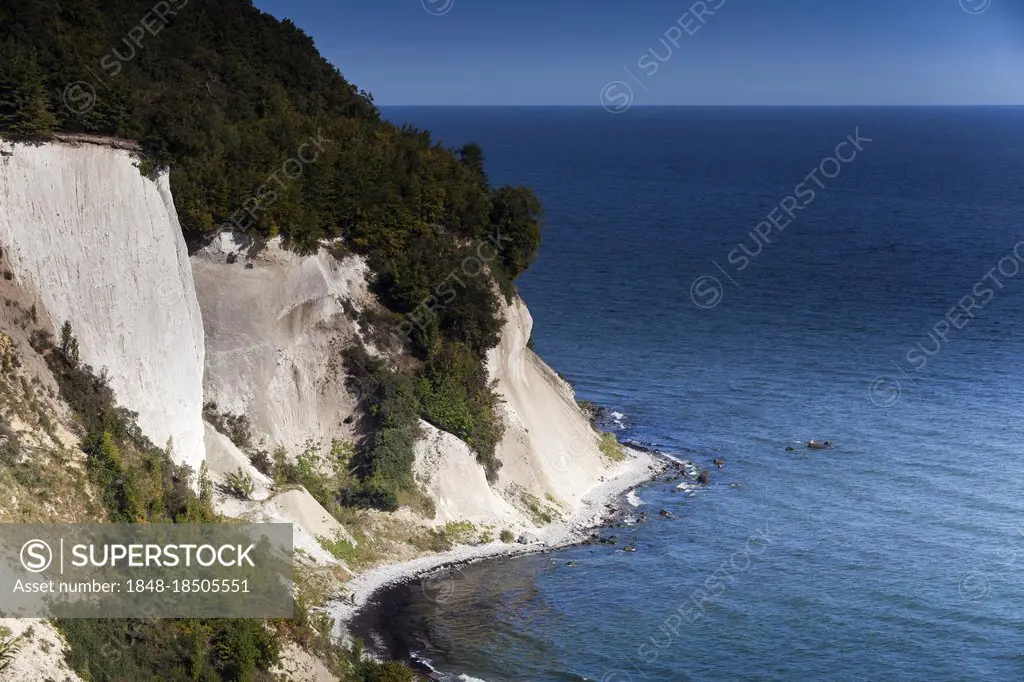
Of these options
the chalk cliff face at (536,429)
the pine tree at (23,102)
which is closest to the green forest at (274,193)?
the pine tree at (23,102)

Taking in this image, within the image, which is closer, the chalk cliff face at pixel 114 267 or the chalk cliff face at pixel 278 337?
the chalk cliff face at pixel 114 267

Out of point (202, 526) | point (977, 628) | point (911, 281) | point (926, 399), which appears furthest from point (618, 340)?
point (202, 526)

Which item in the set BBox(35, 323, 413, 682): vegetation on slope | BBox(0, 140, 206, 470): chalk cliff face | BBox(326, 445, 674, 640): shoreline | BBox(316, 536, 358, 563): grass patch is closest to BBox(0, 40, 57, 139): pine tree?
BBox(0, 140, 206, 470): chalk cliff face

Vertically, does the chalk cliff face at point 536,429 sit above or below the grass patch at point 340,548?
above

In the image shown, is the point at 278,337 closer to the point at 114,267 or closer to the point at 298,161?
the point at 298,161

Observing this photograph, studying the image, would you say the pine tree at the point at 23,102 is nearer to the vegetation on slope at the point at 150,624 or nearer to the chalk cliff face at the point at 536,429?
the vegetation on slope at the point at 150,624

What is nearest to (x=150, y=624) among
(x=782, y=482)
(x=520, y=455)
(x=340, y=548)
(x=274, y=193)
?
(x=340, y=548)

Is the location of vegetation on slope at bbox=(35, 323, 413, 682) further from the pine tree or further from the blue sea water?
the pine tree
